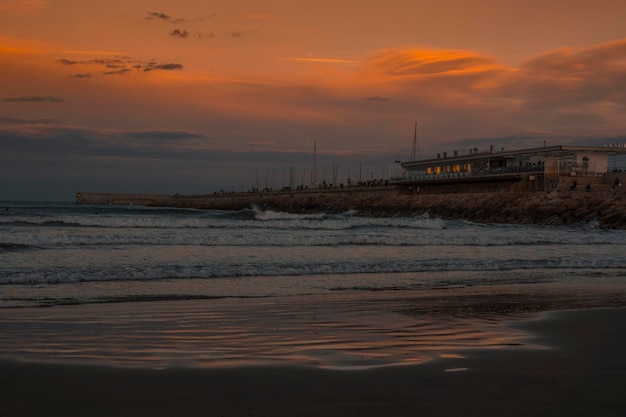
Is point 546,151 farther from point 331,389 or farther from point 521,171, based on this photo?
point 331,389

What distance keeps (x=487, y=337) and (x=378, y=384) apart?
277 centimetres

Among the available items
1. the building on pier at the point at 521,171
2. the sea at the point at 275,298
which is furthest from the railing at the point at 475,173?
the sea at the point at 275,298

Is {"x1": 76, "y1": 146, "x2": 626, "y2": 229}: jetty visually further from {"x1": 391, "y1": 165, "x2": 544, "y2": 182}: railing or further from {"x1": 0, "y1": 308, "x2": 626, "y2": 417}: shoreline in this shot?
{"x1": 0, "y1": 308, "x2": 626, "y2": 417}: shoreline

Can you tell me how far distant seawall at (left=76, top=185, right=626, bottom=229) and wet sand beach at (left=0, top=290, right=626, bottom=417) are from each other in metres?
40.3

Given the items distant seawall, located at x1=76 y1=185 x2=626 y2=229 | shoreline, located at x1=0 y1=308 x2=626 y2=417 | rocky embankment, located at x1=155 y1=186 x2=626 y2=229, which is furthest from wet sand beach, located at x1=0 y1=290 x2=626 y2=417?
rocky embankment, located at x1=155 y1=186 x2=626 y2=229

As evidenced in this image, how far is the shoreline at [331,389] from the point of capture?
4734 millimetres

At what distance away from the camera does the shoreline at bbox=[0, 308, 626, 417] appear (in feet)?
15.5

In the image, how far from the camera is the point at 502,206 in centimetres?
5875

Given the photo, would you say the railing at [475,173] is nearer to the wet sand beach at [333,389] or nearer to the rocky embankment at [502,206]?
the rocky embankment at [502,206]

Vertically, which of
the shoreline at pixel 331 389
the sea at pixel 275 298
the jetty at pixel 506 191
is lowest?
the sea at pixel 275 298

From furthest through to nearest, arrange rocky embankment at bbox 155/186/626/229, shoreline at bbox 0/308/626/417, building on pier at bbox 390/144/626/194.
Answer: building on pier at bbox 390/144/626/194 → rocky embankment at bbox 155/186/626/229 → shoreline at bbox 0/308/626/417

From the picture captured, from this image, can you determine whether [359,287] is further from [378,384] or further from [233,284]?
[378,384]

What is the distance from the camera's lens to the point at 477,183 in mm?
70000

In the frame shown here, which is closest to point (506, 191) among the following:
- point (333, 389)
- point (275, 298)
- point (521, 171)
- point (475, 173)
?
point (521, 171)
